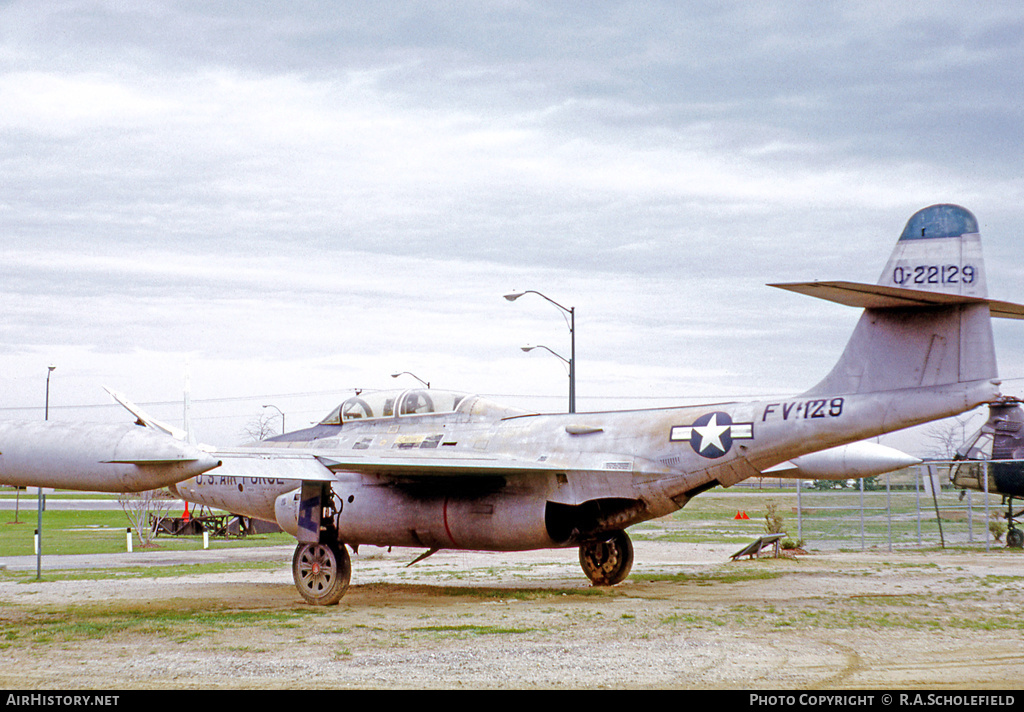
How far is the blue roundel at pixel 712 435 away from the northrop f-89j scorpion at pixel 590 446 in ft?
0.07

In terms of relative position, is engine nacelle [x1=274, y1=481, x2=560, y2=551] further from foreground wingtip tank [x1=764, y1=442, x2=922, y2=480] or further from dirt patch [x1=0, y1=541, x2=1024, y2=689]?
foreground wingtip tank [x1=764, y1=442, x2=922, y2=480]

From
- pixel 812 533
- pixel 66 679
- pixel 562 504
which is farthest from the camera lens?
pixel 812 533

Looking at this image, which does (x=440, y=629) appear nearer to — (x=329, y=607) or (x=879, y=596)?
(x=329, y=607)

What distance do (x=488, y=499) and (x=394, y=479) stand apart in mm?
1814

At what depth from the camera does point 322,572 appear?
15344 millimetres

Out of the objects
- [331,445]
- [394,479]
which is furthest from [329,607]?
[331,445]

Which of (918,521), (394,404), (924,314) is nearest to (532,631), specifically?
(394,404)

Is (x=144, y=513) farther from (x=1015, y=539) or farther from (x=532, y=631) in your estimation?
(x=1015, y=539)

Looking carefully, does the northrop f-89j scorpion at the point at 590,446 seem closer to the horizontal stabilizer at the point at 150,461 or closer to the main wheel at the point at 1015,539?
the horizontal stabilizer at the point at 150,461

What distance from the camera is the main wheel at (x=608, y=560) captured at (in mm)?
17359

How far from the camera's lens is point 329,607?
1483 centimetres

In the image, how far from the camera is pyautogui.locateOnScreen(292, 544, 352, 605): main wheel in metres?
15.1

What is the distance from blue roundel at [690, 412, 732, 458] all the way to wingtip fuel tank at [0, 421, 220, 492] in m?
7.31

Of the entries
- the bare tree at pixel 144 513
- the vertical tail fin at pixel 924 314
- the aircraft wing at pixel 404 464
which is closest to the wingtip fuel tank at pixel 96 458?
the aircraft wing at pixel 404 464
